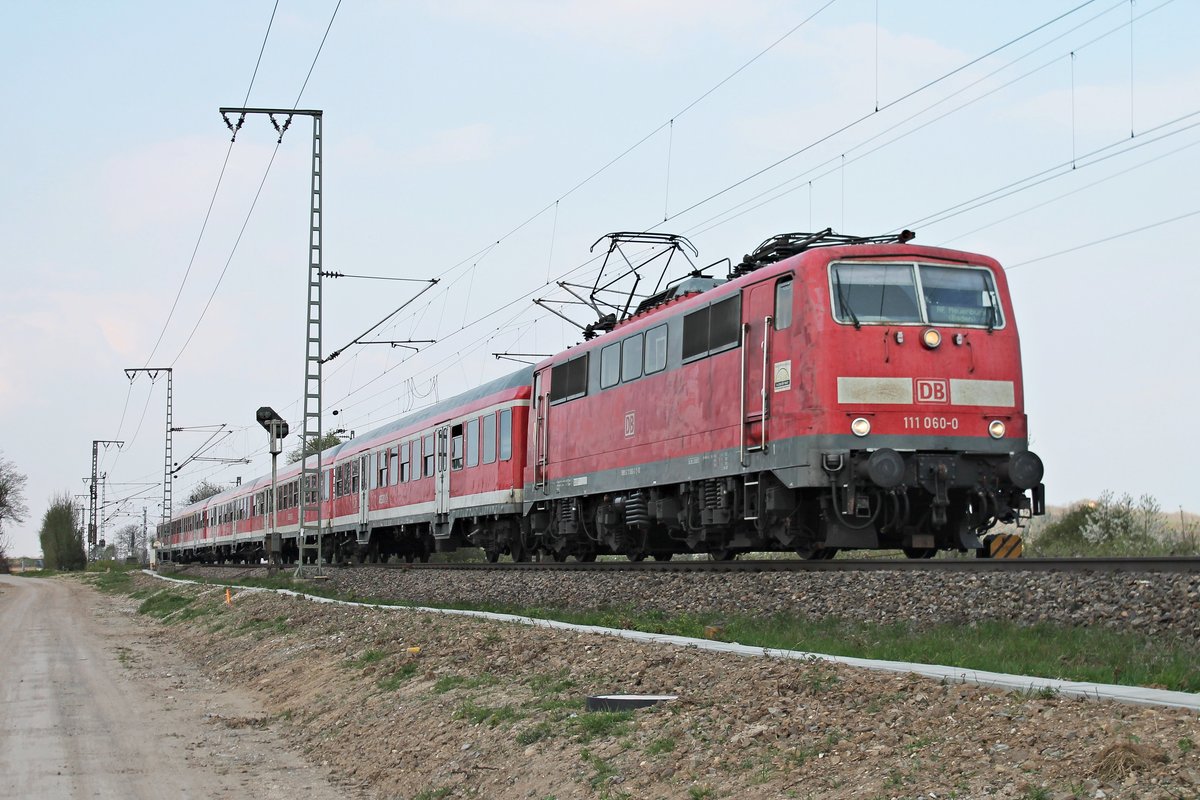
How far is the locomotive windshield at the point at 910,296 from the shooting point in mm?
15000

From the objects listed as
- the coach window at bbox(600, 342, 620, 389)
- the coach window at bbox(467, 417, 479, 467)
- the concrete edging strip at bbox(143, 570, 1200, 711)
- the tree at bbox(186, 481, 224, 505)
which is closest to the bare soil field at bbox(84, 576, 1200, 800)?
the concrete edging strip at bbox(143, 570, 1200, 711)

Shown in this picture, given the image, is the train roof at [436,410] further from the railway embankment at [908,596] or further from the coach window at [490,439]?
the railway embankment at [908,596]

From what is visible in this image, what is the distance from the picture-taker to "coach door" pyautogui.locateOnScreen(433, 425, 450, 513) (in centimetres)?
2964

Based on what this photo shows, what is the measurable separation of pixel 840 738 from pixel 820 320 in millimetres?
8285

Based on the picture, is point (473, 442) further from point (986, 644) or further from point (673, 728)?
point (673, 728)

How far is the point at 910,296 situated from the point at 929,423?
5.17ft

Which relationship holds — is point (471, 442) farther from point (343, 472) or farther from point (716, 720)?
point (716, 720)

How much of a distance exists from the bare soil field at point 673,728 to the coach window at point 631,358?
18.0 ft

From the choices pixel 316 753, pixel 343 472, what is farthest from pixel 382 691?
pixel 343 472

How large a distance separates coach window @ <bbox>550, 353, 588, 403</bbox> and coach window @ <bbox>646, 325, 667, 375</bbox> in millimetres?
2615

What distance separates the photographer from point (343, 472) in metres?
40.3

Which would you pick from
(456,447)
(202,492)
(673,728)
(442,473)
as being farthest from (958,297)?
(202,492)

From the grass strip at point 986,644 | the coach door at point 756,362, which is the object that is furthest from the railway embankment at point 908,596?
the coach door at point 756,362

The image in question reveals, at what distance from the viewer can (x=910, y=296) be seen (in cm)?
1523
